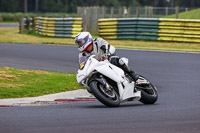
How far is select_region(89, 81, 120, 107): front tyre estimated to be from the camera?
32.8 feet

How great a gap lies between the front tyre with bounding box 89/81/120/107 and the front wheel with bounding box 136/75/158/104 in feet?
2.58

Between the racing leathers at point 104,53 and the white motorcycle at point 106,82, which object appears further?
the racing leathers at point 104,53

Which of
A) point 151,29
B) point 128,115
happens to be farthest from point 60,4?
point 128,115

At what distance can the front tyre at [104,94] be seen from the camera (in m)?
9.99

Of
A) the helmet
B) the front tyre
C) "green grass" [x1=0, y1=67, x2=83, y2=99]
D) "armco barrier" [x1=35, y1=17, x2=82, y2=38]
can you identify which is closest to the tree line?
"armco barrier" [x1=35, y1=17, x2=82, y2=38]

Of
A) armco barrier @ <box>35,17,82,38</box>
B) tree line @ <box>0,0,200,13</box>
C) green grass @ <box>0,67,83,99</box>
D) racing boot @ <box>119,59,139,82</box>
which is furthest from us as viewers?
tree line @ <box>0,0,200,13</box>

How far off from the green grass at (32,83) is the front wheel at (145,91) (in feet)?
8.89

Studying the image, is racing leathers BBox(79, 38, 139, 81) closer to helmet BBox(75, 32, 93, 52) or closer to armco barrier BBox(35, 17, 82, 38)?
helmet BBox(75, 32, 93, 52)

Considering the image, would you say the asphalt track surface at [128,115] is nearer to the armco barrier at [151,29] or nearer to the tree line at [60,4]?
the armco barrier at [151,29]

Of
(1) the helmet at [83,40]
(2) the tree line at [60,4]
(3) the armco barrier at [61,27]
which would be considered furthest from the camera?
(2) the tree line at [60,4]

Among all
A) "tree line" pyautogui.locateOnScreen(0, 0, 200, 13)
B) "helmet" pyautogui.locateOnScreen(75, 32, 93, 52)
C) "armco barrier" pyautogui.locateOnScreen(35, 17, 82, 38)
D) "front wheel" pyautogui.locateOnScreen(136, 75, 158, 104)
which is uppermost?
"helmet" pyautogui.locateOnScreen(75, 32, 93, 52)

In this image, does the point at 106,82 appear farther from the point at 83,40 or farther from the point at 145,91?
the point at 145,91

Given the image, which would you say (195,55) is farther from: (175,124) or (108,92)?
(175,124)

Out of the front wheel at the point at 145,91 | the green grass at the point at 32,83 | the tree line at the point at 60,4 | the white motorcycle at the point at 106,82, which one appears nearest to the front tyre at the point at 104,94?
the white motorcycle at the point at 106,82
